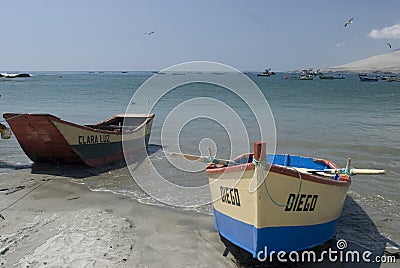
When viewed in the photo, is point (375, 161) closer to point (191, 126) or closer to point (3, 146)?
point (191, 126)

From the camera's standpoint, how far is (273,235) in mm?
5176

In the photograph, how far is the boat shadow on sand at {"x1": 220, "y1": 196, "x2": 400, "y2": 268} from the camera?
5.72 meters

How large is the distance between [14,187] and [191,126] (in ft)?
41.5

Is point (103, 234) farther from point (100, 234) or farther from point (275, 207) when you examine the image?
point (275, 207)

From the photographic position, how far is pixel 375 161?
1288 centimetres

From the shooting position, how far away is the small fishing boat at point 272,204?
4.94 m

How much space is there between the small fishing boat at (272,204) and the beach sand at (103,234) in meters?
0.54

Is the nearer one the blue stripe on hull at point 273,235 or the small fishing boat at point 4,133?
the blue stripe on hull at point 273,235

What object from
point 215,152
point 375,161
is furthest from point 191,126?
point 375,161
